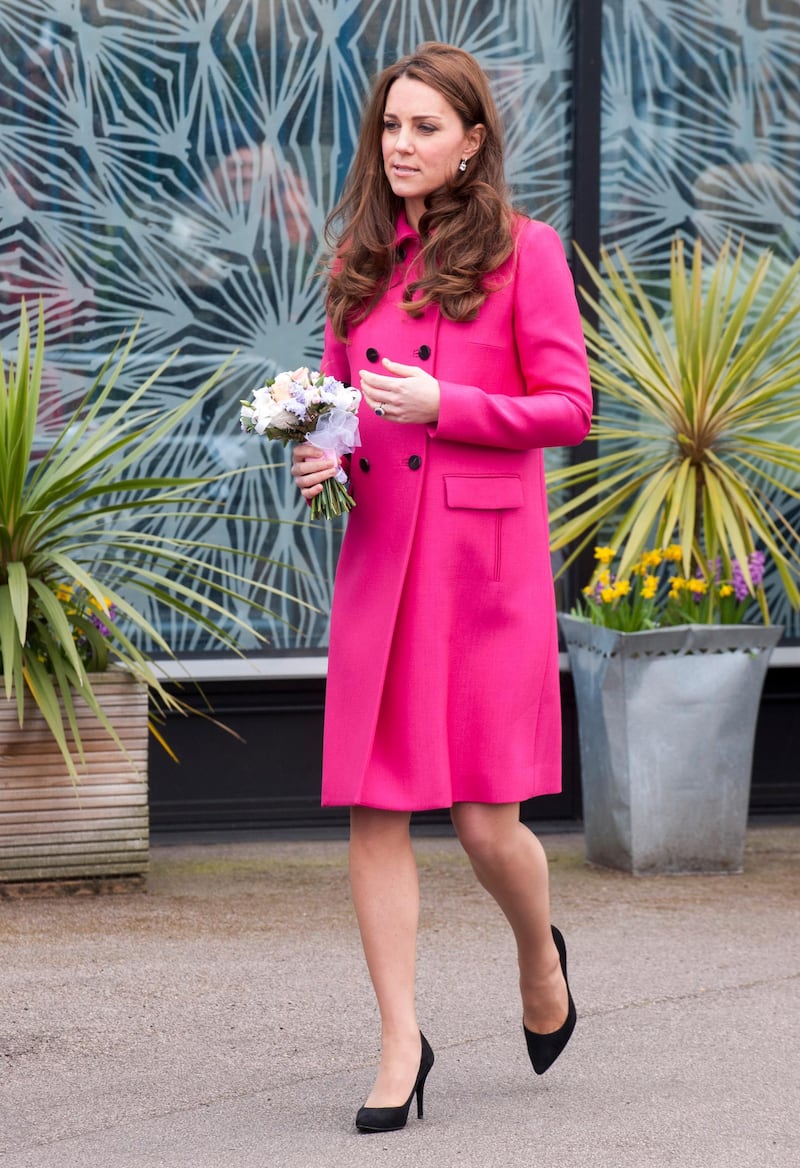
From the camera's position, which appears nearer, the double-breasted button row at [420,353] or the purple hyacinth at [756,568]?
the double-breasted button row at [420,353]

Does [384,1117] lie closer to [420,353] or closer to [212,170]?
[420,353]

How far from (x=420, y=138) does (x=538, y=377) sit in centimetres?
47

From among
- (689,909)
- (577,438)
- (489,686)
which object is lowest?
(689,909)

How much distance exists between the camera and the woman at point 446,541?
2846mm

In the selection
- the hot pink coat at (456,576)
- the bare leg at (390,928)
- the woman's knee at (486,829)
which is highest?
the hot pink coat at (456,576)

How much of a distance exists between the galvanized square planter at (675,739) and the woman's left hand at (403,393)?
7.15ft

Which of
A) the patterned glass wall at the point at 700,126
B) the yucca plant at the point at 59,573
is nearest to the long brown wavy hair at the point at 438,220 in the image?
the yucca plant at the point at 59,573

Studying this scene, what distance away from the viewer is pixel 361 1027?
3459 millimetres

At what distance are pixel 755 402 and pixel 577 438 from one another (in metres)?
2.25

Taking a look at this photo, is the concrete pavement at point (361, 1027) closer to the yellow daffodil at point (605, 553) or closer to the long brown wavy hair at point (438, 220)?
the yellow daffodil at point (605, 553)

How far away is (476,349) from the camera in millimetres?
2900

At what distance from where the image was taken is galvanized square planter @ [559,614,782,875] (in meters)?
4.82

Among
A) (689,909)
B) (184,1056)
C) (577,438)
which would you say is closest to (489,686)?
(577,438)

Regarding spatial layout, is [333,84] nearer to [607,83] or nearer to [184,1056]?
[607,83]
